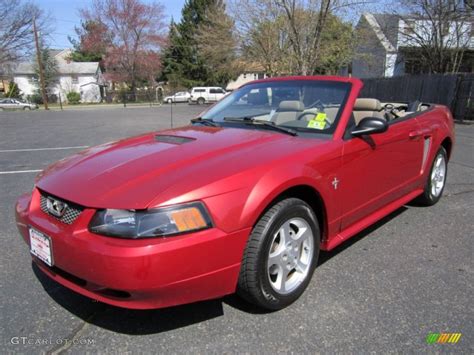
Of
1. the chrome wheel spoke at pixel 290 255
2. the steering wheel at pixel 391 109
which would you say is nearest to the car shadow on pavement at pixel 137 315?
the chrome wheel spoke at pixel 290 255

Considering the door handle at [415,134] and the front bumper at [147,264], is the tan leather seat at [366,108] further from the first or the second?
the front bumper at [147,264]

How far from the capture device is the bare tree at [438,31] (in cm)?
1972

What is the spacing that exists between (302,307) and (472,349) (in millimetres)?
969

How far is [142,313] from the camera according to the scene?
2475 millimetres

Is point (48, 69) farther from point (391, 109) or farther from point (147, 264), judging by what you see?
point (147, 264)

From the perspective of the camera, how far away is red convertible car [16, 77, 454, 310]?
196cm

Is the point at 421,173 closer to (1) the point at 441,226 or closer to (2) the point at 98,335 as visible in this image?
(1) the point at 441,226

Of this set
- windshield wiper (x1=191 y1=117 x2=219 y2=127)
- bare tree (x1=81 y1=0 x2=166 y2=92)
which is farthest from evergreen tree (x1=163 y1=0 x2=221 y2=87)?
windshield wiper (x1=191 y1=117 x2=219 y2=127)

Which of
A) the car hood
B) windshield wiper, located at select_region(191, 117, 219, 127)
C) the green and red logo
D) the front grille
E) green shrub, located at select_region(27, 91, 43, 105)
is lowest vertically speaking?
the green and red logo

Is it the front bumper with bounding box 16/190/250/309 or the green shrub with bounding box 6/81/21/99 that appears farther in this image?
the green shrub with bounding box 6/81/21/99

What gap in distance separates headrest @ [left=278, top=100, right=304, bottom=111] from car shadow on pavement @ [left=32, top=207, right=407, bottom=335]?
5.36 ft

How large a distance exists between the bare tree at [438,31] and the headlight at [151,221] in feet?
73.1

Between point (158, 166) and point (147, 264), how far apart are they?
66 cm

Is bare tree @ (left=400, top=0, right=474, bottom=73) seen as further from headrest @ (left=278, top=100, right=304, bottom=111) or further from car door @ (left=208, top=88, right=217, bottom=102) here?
car door @ (left=208, top=88, right=217, bottom=102)
